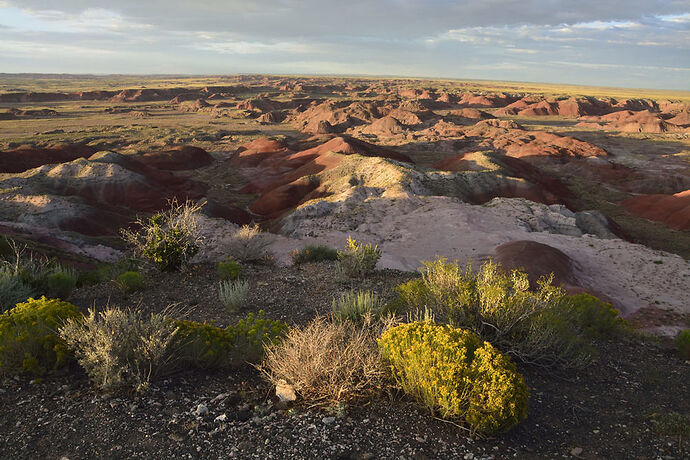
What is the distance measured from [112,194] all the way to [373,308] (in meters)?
27.8

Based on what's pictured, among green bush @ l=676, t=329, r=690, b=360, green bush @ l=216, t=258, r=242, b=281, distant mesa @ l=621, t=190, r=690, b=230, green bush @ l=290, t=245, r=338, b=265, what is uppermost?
green bush @ l=216, t=258, r=242, b=281

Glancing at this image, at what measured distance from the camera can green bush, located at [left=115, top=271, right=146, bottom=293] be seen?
338 inches

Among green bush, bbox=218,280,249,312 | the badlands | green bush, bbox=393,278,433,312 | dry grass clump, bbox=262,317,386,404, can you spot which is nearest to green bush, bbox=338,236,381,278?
the badlands

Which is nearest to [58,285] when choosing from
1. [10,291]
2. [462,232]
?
[10,291]

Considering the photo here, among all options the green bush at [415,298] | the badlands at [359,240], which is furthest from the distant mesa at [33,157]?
the green bush at [415,298]

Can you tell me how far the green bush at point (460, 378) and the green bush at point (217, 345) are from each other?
170 centimetres

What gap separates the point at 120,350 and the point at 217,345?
108 centimetres

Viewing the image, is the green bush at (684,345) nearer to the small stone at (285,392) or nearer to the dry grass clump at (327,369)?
the dry grass clump at (327,369)

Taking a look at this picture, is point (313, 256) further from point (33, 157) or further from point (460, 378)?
point (33, 157)

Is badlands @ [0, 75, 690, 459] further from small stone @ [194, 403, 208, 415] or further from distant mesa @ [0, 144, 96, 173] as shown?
distant mesa @ [0, 144, 96, 173]

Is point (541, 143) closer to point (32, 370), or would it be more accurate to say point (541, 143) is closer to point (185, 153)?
point (185, 153)

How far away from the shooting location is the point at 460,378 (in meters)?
4.28

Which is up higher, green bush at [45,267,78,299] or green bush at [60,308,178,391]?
green bush at [60,308,178,391]

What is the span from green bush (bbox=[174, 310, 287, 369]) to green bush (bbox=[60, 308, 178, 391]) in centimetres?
20
